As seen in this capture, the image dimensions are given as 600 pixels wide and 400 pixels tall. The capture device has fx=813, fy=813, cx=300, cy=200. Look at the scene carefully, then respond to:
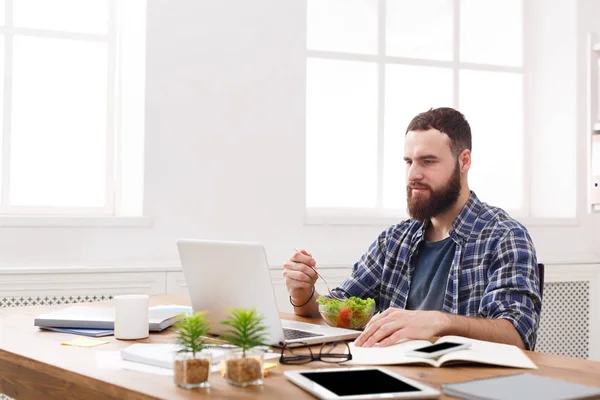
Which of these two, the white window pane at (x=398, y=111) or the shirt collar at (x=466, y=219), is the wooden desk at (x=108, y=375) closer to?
the shirt collar at (x=466, y=219)

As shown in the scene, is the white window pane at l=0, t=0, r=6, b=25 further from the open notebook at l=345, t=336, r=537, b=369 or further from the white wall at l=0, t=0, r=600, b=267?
the open notebook at l=345, t=336, r=537, b=369

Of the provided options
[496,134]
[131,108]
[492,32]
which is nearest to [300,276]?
[131,108]

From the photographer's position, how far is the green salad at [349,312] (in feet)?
6.82

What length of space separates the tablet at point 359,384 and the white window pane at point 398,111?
9.70 feet

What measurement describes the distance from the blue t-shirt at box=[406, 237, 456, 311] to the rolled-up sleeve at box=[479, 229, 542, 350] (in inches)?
7.6

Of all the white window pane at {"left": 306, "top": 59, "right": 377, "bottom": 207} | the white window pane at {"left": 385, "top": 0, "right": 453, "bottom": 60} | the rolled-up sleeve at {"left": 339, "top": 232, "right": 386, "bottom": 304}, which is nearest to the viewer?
the rolled-up sleeve at {"left": 339, "top": 232, "right": 386, "bottom": 304}

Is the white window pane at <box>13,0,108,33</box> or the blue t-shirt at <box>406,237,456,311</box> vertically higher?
the white window pane at <box>13,0,108,33</box>

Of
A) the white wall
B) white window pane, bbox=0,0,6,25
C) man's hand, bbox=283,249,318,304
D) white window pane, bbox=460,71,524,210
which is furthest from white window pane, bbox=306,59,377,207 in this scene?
man's hand, bbox=283,249,318,304

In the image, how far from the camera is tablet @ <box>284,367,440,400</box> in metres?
1.29

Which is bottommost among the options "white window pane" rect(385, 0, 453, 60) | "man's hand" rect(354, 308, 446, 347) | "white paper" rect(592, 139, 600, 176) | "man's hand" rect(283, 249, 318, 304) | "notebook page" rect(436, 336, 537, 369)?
"notebook page" rect(436, 336, 537, 369)

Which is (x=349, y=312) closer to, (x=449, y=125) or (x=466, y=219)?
(x=466, y=219)

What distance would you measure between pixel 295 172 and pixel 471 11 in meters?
1.54

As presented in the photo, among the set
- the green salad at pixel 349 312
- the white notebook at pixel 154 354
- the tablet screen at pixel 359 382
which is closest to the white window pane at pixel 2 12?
the green salad at pixel 349 312

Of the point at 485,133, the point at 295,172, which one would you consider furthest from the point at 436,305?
the point at 485,133
